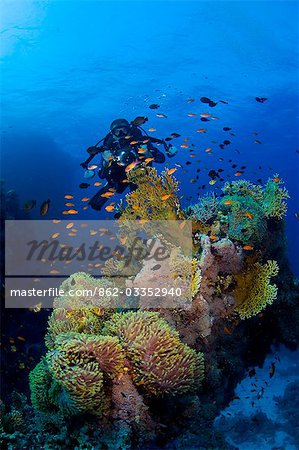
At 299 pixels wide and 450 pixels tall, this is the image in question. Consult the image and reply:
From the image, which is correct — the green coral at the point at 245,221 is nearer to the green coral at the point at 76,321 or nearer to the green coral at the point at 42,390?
the green coral at the point at 76,321

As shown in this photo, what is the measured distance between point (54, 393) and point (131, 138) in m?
6.77

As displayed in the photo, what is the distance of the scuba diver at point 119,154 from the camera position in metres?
8.69

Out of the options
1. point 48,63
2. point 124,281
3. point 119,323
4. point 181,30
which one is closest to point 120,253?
point 124,281

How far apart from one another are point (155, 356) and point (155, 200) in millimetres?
2977

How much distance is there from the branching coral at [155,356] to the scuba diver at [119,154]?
464 cm

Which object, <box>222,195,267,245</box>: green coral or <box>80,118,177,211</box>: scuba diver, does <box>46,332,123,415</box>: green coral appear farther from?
<box>80,118,177,211</box>: scuba diver

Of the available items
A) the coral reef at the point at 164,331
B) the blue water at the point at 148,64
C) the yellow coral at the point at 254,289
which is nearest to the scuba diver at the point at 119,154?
the coral reef at the point at 164,331

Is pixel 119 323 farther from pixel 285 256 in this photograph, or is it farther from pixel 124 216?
pixel 285 256

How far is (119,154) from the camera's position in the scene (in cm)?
903

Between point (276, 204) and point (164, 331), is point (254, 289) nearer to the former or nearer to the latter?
point (276, 204)

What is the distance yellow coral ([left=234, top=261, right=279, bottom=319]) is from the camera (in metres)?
6.06

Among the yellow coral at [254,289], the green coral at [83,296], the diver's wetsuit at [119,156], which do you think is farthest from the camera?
the diver's wetsuit at [119,156]

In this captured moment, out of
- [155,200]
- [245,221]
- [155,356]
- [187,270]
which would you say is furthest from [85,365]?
[245,221]

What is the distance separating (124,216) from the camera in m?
6.72
